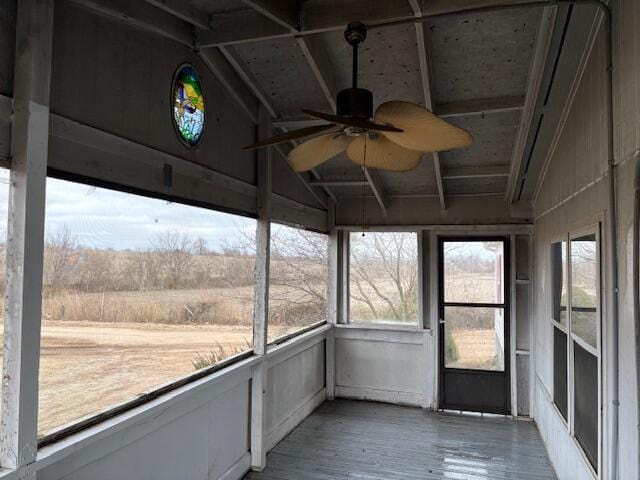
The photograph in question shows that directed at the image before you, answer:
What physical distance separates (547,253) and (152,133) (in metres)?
3.48

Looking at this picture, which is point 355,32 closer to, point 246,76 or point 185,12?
point 185,12

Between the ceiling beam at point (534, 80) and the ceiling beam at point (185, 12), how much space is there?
1.89 metres

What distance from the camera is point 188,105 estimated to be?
2.84m

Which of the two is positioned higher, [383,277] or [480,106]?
[480,106]

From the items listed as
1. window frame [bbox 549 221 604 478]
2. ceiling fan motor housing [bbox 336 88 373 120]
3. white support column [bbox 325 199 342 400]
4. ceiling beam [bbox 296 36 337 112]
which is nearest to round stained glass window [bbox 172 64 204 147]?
ceiling beam [bbox 296 36 337 112]

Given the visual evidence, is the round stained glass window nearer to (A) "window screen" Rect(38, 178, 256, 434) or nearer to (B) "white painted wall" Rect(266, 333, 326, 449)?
(A) "window screen" Rect(38, 178, 256, 434)

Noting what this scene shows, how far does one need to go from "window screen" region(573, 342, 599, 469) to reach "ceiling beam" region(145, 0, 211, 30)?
2.94 metres

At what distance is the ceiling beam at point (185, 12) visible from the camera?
2305 mm

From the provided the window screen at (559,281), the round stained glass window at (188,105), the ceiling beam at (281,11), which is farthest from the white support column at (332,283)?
the ceiling beam at (281,11)

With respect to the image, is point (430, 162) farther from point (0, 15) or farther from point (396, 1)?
point (0, 15)

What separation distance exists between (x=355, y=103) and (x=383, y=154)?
1.64 ft

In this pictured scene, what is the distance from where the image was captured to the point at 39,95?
1732 mm

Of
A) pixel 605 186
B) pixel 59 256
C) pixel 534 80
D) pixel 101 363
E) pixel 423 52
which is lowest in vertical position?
pixel 101 363

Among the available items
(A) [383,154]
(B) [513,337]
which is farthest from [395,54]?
(B) [513,337]
